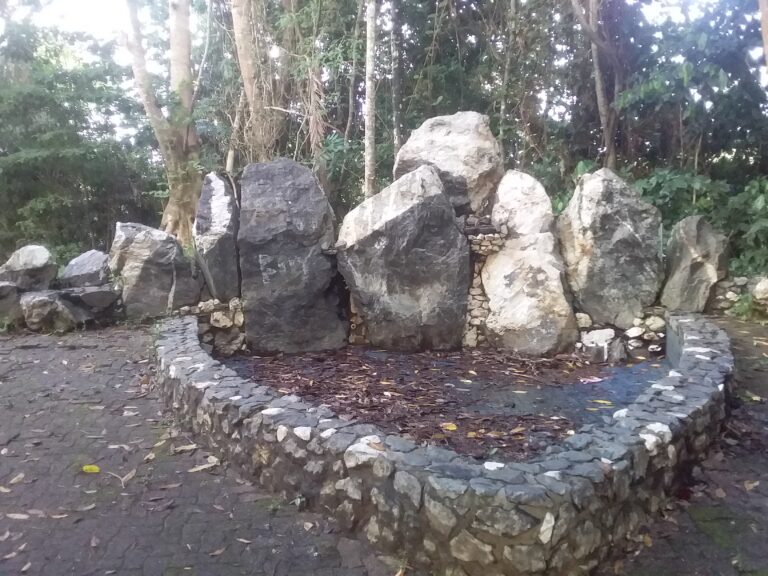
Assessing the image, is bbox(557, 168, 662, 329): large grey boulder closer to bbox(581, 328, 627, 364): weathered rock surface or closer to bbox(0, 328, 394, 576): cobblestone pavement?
bbox(581, 328, 627, 364): weathered rock surface

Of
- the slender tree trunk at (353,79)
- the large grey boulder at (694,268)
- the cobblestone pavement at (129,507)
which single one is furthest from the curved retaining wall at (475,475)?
the slender tree trunk at (353,79)

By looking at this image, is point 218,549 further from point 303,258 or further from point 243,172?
point 243,172

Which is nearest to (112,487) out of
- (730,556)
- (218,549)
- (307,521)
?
(218,549)

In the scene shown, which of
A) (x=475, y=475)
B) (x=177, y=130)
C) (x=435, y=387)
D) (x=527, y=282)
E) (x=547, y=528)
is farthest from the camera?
(x=177, y=130)

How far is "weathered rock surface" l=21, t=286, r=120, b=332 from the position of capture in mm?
6070

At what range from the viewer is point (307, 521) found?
2742mm

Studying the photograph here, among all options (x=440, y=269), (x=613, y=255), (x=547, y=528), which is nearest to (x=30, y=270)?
(x=440, y=269)

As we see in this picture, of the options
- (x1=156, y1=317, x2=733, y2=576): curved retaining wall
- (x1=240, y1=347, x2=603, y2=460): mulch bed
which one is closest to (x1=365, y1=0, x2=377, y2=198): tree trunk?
(x1=240, y1=347, x2=603, y2=460): mulch bed

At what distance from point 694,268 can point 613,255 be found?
0.79 m

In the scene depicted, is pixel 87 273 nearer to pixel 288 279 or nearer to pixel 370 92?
pixel 288 279

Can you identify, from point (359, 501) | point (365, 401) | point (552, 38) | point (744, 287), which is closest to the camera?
point (359, 501)

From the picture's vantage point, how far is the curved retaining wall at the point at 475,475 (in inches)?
85.5

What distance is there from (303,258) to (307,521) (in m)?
3.11

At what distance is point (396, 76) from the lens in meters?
8.98
